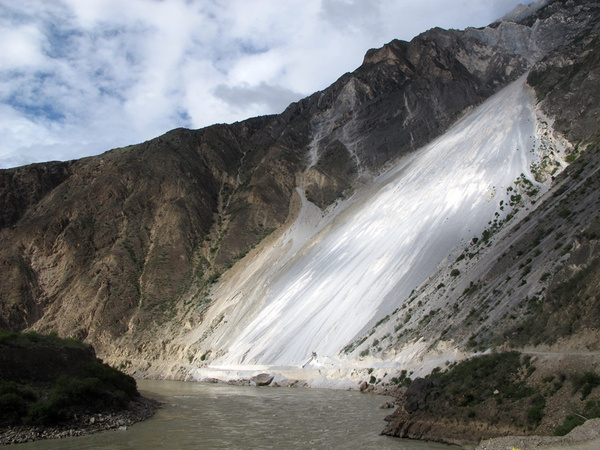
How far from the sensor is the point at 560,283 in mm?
18578

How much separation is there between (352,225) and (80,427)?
38.9 m

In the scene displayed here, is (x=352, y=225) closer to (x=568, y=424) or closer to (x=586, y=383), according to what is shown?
(x=586, y=383)

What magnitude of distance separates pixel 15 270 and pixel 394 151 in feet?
175

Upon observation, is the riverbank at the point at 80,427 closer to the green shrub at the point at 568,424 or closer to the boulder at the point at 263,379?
the boulder at the point at 263,379

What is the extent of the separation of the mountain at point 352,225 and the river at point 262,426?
4.67m

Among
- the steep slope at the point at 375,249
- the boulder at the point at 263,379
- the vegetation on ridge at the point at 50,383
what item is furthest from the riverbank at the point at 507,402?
the boulder at the point at 263,379

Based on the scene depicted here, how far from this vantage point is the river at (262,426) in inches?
648

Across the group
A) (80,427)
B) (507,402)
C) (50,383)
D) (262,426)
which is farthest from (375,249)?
(507,402)

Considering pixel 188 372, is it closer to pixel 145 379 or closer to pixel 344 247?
pixel 145 379

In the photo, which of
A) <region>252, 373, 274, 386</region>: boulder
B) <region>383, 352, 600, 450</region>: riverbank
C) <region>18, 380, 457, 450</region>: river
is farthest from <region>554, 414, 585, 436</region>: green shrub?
<region>252, 373, 274, 386</region>: boulder

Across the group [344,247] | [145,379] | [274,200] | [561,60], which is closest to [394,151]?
[274,200]

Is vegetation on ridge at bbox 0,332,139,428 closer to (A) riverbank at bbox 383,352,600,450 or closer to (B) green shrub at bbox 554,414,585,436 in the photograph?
(A) riverbank at bbox 383,352,600,450

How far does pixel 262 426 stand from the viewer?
20.0 metres

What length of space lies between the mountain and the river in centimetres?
467
